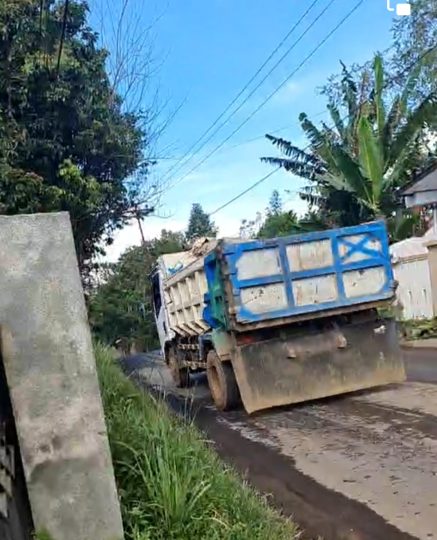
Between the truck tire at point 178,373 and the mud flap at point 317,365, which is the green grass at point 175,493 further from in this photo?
the truck tire at point 178,373

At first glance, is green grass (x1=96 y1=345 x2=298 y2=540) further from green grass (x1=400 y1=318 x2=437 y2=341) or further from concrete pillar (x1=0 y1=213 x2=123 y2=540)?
green grass (x1=400 y1=318 x2=437 y2=341)

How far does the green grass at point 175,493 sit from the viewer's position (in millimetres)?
3666

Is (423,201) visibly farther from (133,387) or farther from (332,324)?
(133,387)

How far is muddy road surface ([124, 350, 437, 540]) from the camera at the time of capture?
4.87 m

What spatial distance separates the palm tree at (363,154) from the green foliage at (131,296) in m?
18.6

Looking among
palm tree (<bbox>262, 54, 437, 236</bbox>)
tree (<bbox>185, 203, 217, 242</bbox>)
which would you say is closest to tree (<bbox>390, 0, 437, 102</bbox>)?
palm tree (<bbox>262, 54, 437, 236</bbox>)

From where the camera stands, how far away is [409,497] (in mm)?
5125

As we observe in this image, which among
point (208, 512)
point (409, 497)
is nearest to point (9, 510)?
point (208, 512)

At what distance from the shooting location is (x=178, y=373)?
14969 millimetres

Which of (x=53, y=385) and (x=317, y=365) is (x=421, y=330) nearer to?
(x=317, y=365)

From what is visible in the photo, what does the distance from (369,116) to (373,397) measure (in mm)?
14525

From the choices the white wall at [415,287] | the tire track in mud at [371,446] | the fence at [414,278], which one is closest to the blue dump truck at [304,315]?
the tire track in mud at [371,446]

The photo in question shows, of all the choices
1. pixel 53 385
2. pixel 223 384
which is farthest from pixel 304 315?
pixel 53 385

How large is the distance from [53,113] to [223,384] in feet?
26.1
